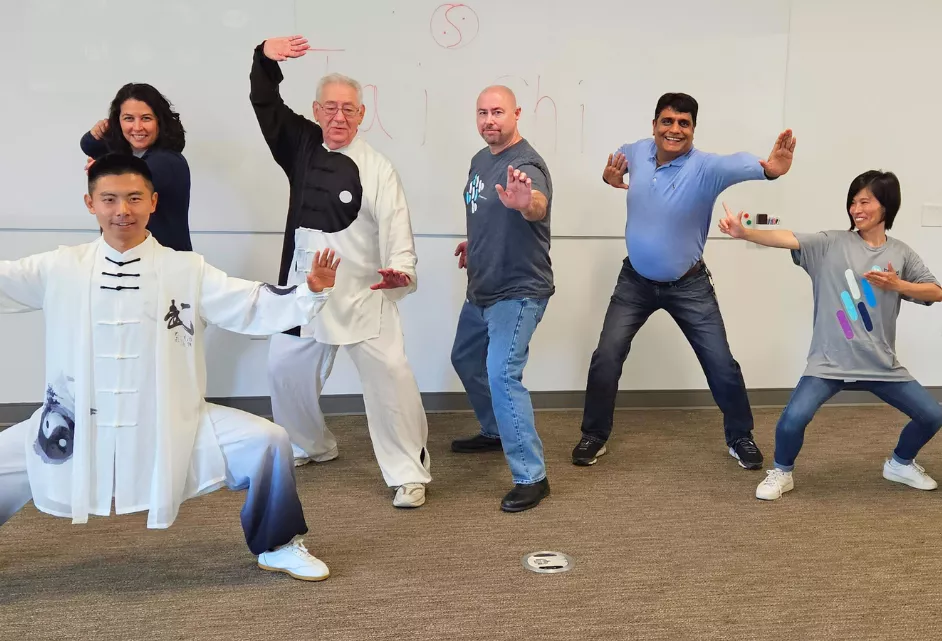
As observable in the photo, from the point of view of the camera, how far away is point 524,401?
2674 millimetres

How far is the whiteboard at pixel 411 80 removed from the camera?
3.42 m

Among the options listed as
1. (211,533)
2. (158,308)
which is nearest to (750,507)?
(211,533)

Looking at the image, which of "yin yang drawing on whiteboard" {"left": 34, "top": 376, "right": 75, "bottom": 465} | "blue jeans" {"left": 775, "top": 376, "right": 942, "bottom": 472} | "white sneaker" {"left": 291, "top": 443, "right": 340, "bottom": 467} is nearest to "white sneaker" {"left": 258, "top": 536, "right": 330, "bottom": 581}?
"yin yang drawing on whiteboard" {"left": 34, "top": 376, "right": 75, "bottom": 465}

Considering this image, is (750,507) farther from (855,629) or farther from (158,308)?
(158,308)

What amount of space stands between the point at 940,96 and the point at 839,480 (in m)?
2.25

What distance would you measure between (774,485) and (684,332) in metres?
0.72

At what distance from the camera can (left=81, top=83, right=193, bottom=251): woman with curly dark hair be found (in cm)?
280

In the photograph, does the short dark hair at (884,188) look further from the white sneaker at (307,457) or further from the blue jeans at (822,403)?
the white sneaker at (307,457)

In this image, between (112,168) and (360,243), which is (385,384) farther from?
(112,168)

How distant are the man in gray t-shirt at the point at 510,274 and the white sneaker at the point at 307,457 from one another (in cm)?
86

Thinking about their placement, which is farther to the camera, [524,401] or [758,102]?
[758,102]

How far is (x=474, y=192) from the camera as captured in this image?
2.76 m

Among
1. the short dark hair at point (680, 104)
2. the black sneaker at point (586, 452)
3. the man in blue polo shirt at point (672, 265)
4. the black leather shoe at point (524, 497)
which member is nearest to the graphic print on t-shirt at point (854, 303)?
the man in blue polo shirt at point (672, 265)

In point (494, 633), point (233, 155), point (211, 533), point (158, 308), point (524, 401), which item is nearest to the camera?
point (494, 633)
